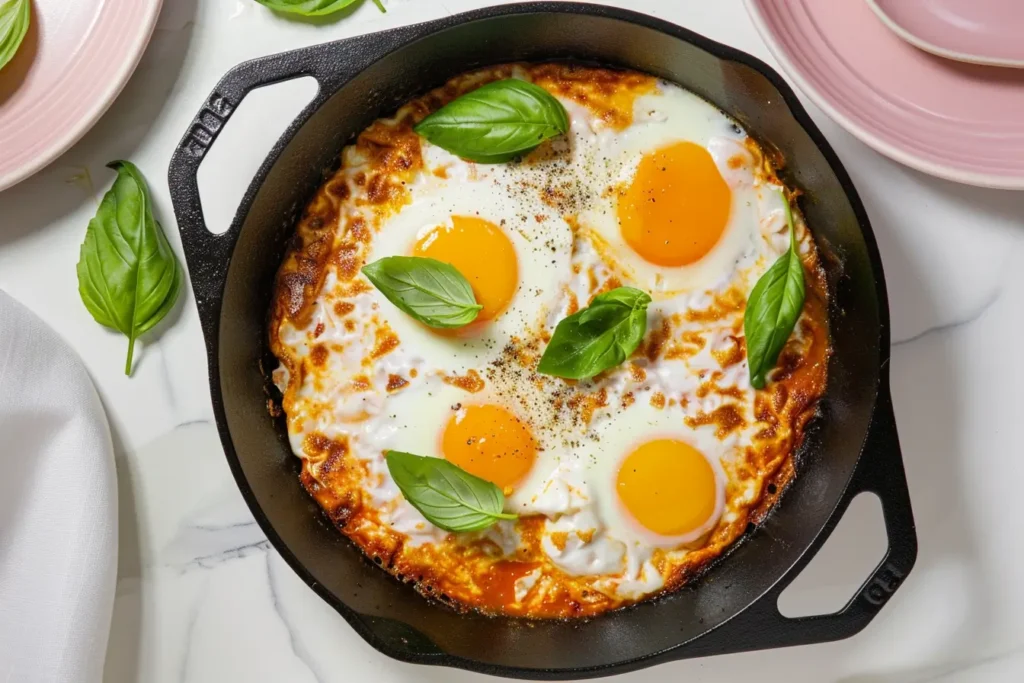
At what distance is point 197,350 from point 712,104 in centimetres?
177

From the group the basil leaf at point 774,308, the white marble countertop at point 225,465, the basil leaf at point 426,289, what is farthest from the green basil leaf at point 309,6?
the basil leaf at point 774,308

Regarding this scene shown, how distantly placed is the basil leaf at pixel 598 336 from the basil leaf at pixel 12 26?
6.00 ft

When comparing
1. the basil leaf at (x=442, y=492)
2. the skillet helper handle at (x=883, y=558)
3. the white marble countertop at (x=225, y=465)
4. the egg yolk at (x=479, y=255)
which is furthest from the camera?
the white marble countertop at (x=225, y=465)

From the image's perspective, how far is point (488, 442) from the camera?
2.64 meters

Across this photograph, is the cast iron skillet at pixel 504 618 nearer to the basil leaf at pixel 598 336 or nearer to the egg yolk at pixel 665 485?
the egg yolk at pixel 665 485

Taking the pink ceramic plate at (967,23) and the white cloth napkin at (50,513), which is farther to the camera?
the white cloth napkin at (50,513)

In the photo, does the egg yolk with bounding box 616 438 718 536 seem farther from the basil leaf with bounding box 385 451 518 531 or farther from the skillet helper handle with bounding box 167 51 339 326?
the skillet helper handle with bounding box 167 51 339 326

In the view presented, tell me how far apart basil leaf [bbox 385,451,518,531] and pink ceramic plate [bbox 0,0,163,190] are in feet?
4.56

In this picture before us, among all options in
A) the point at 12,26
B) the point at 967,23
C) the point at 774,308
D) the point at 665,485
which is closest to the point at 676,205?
the point at 774,308

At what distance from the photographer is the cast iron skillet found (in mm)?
2295

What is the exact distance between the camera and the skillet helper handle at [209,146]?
2.29 metres

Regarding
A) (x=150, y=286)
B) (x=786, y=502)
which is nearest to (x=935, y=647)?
(x=786, y=502)

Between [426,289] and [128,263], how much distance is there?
3.06 ft

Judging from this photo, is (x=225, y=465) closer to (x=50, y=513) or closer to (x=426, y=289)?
(x=50, y=513)
